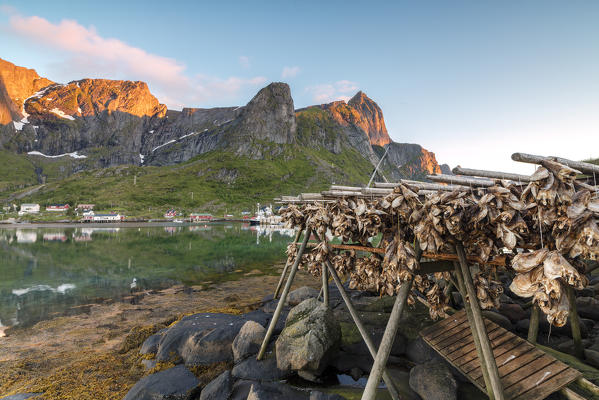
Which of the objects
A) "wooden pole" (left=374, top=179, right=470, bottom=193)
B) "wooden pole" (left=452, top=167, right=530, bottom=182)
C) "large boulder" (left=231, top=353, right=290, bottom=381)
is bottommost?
"large boulder" (left=231, top=353, right=290, bottom=381)

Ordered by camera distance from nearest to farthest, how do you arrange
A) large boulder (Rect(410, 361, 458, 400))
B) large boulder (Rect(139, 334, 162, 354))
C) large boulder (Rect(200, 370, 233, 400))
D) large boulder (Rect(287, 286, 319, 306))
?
large boulder (Rect(410, 361, 458, 400))
large boulder (Rect(200, 370, 233, 400))
large boulder (Rect(139, 334, 162, 354))
large boulder (Rect(287, 286, 319, 306))

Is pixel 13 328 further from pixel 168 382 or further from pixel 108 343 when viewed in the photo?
pixel 168 382

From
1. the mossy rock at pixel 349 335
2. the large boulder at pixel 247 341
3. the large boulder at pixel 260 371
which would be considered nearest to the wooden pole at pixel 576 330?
the mossy rock at pixel 349 335

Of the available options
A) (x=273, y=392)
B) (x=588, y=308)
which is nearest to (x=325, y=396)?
(x=273, y=392)

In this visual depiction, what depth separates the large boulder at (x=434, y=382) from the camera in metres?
6.40

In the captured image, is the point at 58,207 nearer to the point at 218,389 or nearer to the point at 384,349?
the point at 218,389

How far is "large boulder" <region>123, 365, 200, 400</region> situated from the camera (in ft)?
23.2

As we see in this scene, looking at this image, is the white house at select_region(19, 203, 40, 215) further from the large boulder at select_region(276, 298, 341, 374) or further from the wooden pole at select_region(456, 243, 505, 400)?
the wooden pole at select_region(456, 243, 505, 400)

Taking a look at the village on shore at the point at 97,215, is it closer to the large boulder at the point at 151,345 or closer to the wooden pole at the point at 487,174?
the large boulder at the point at 151,345

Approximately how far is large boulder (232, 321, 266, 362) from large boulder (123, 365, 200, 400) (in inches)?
65.5

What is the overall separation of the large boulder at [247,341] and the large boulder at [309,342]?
1140 mm

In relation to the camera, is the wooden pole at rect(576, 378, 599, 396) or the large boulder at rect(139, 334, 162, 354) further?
the large boulder at rect(139, 334, 162, 354)

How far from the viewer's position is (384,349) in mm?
5141

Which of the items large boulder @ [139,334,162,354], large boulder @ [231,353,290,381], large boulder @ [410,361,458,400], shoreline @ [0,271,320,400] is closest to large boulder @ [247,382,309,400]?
large boulder @ [231,353,290,381]
